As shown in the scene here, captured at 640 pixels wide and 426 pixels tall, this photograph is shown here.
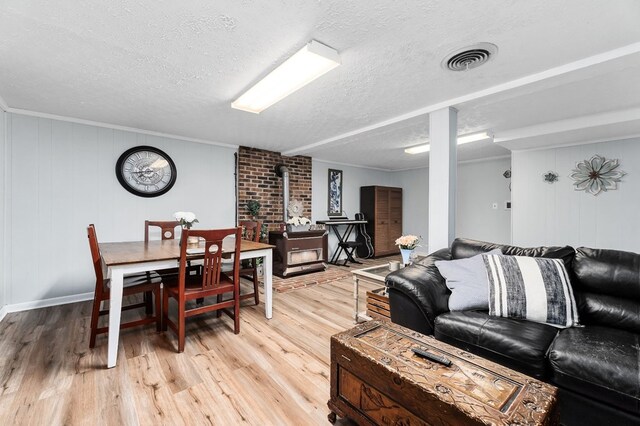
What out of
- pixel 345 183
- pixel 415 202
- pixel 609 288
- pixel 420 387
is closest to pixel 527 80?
pixel 609 288

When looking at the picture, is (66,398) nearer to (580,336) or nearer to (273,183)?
(580,336)

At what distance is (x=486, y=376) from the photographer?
3.53 ft

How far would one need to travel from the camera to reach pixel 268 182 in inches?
195

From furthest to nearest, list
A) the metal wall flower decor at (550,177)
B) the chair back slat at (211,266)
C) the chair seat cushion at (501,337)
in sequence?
1. the metal wall flower decor at (550,177)
2. the chair back slat at (211,266)
3. the chair seat cushion at (501,337)

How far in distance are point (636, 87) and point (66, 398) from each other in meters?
4.96

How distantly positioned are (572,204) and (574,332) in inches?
133

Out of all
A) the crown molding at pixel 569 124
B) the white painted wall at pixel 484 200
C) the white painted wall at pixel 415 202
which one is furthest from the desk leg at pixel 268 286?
the white painted wall at pixel 484 200

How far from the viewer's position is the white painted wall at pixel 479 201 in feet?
17.8

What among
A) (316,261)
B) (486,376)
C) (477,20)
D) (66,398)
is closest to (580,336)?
(486,376)

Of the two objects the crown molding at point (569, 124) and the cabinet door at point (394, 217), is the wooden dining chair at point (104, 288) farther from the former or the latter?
the cabinet door at point (394, 217)

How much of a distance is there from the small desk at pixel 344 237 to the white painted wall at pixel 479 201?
5.45ft

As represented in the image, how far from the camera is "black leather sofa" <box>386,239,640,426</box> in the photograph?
3.96ft

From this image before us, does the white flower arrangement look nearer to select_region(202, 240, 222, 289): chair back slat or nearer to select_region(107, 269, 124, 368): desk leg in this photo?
select_region(202, 240, 222, 289): chair back slat

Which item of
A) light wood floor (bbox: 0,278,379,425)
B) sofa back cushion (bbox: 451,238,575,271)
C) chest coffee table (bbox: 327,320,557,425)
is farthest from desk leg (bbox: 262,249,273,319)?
sofa back cushion (bbox: 451,238,575,271)
